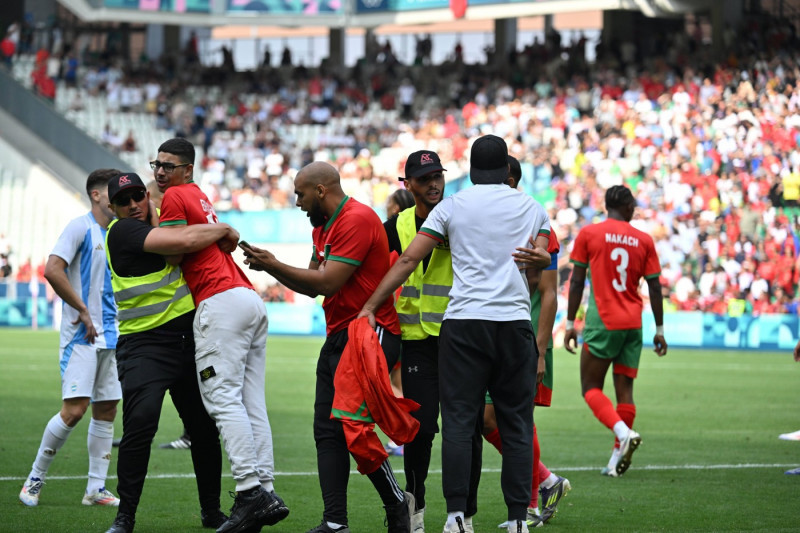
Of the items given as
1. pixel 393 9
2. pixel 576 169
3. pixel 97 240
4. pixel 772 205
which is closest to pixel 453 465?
pixel 97 240

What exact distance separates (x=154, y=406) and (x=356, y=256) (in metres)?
1.48

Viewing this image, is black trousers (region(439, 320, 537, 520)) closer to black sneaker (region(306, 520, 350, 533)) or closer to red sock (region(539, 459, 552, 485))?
black sneaker (region(306, 520, 350, 533))

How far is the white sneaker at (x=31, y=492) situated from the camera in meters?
8.09

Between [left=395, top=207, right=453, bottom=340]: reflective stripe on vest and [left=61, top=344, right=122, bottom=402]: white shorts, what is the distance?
227 centimetres

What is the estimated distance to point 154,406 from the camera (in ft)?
22.7

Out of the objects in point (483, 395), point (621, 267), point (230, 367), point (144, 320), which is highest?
point (621, 267)

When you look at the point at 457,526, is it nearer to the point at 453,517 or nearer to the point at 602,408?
the point at 453,517

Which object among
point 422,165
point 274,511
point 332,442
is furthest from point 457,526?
point 422,165

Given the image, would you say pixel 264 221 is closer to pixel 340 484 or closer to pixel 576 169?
pixel 576 169

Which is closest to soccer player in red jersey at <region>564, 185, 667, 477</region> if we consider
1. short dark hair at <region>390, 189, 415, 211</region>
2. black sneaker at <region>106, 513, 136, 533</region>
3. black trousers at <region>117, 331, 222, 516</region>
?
short dark hair at <region>390, 189, 415, 211</region>

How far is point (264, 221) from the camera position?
108 feet

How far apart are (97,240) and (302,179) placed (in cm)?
229

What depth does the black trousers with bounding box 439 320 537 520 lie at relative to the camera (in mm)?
Result: 6461

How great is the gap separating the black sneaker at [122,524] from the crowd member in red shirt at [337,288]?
1.06 meters
